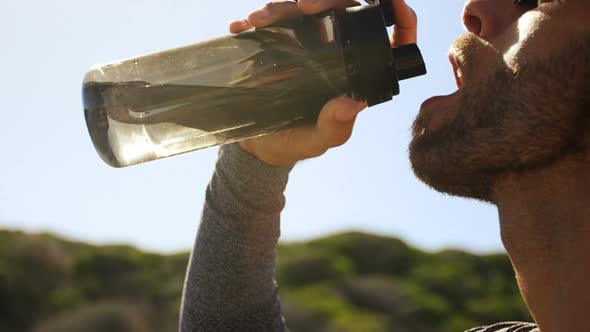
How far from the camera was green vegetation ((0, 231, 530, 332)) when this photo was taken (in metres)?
6.14

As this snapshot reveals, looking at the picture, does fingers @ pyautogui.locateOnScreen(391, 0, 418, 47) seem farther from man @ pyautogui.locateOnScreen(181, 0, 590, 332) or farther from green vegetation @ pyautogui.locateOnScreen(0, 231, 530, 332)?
green vegetation @ pyautogui.locateOnScreen(0, 231, 530, 332)

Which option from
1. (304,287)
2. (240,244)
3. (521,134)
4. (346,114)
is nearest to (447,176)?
(521,134)

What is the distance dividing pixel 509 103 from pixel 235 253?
0.68 m

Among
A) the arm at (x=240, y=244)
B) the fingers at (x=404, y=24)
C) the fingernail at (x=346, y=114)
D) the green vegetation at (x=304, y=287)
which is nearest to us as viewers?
the fingernail at (x=346, y=114)

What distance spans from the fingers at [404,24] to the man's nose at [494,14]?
12cm

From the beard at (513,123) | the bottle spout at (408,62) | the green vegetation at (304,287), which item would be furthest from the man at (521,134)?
the green vegetation at (304,287)

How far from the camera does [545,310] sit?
1479mm

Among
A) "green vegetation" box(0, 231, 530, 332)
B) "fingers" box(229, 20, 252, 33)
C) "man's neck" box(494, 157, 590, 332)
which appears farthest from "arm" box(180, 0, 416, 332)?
"green vegetation" box(0, 231, 530, 332)

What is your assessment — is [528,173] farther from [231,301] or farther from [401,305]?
[401,305]

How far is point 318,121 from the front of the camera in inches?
A: 55.7

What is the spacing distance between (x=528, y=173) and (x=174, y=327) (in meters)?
5.01

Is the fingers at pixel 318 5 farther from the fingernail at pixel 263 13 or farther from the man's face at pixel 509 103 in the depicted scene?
the man's face at pixel 509 103

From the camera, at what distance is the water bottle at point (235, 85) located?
4.53 ft

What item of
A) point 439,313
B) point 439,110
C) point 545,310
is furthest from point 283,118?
point 439,313
